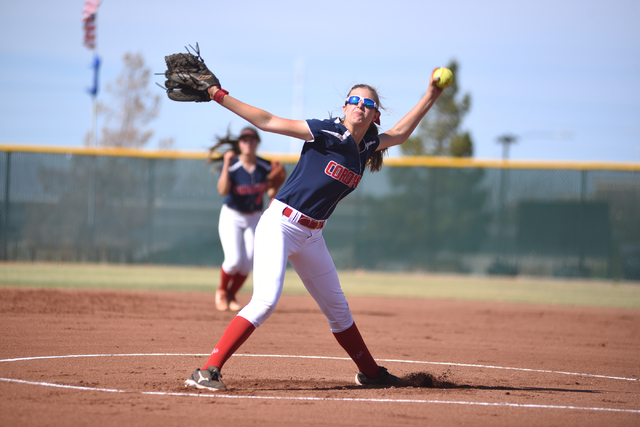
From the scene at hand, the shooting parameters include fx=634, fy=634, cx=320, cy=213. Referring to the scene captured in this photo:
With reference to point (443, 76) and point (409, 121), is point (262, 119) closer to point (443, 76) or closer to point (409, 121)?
point (409, 121)

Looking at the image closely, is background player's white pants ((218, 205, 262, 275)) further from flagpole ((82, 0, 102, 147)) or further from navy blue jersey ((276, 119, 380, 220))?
flagpole ((82, 0, 102, 147))

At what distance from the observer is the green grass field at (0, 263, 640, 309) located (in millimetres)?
11242

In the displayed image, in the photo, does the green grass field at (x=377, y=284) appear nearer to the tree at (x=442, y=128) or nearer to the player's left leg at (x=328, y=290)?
the player's left leg at (x=328, y=290)

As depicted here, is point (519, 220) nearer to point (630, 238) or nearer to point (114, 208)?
point (630, 238)

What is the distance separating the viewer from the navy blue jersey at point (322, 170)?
13.1ft

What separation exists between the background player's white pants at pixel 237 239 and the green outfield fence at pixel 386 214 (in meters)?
7.59

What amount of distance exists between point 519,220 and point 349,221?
4183mm

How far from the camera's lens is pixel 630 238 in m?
15.1

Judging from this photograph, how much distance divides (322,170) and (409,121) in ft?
2.60

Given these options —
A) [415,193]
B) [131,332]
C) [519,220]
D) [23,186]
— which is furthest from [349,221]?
[131,332]

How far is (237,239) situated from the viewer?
8.21m

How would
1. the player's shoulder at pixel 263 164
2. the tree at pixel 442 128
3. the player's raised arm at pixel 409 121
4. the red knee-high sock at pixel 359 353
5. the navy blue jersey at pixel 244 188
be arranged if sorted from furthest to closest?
the tree at pixel 442 128
the player's shoulder at pixel 263 164
the navy blue jersey at pixel 244 188
the red knee-high sock at pixel 359 353
the player's raised arm at pixel 409 121

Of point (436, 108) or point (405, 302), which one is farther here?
point (436, 108)

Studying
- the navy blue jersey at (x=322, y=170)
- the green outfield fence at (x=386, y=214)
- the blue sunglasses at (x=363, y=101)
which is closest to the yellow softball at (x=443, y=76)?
the blue sunglasses at (x=363, y=101)
